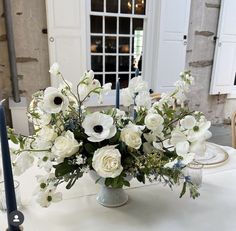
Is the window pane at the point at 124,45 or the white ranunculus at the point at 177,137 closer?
the white ranunculus at the point at 177,137

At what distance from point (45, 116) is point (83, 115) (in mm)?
125

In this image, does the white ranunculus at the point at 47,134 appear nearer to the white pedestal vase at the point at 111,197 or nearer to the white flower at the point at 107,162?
the white flower at the point at 107,162

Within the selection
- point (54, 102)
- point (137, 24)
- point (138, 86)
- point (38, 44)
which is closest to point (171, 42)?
point (137, 24)

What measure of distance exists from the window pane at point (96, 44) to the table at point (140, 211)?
242cm

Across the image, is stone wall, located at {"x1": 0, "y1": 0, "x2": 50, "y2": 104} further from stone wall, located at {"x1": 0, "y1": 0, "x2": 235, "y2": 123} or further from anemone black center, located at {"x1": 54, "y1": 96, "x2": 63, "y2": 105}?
anemone black center, located at {"x1": 54, "y1": 96, "x2": 63, "y2": 105}

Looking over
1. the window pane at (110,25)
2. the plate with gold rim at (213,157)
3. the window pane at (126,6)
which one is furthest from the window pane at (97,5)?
the plate with gold rim at (213,157)

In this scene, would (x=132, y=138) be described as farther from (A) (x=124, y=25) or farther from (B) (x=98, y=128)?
(A) (x=124, y=25)

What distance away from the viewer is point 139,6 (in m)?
3.30

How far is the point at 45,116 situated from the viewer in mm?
811

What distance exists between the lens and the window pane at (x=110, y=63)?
3.39 meters

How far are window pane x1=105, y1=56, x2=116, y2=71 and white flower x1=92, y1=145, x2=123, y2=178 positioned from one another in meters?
2.73

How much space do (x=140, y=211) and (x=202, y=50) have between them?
325 cm

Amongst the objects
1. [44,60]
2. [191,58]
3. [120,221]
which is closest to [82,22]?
[44,60]

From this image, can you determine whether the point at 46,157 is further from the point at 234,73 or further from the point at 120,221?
the point at 234,73
